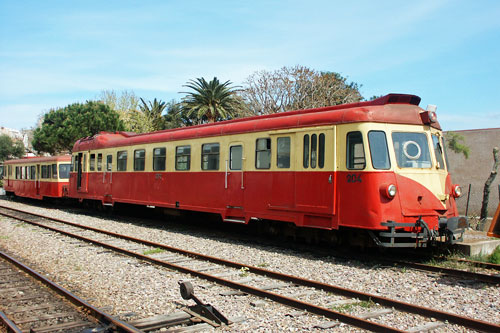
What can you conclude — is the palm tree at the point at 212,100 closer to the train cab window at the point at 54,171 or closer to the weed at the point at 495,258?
the train cab window at the point at 54,171

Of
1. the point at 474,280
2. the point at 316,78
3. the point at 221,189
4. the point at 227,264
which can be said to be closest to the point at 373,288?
the point at 474,280

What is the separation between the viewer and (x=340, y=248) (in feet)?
34.8

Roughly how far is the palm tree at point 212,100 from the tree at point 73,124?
732 cm

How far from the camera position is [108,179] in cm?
1800

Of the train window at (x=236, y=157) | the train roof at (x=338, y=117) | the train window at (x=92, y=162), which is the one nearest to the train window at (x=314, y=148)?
the train roof at (x=338, y=117)

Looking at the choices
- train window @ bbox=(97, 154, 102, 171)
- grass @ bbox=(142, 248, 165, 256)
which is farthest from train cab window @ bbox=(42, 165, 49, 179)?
grass @ bbox=(142, 248, 165, 256)

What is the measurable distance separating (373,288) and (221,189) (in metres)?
5.99

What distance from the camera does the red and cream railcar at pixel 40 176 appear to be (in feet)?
Result: 77.6

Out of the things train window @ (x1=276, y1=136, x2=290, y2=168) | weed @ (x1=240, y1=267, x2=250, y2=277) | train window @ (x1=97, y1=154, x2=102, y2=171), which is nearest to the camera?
weed @ (x1=240, y1=267, x2=250, y2=277)

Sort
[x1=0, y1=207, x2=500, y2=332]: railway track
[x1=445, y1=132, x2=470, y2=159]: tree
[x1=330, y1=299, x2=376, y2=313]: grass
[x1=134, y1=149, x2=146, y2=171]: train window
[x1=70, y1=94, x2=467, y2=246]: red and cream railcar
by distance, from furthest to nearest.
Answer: [x1=445, y1=132, x2=470, y2=159]: tree, [x1=134, y1=149, x2=146, y2=171]: train window, [x1=70, y1=94, x2=467, y2=246]: red and cream railcar, [x1=330, y1=299, x2=376, y2=313]: grass, [x1=0, y1=207, x2=500, y2=332]: railway track

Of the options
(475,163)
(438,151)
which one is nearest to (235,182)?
(438,151)

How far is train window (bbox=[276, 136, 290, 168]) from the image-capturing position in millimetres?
10469

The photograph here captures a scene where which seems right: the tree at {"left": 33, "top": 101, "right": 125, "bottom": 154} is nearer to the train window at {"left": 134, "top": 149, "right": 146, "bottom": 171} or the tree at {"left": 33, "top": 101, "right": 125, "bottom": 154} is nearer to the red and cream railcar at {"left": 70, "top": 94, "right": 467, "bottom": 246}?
the train window at {"left": 134, "top": 149, "right": 146, "bottom": 171}

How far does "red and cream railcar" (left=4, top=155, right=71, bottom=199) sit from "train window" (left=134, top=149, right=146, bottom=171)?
886cm
